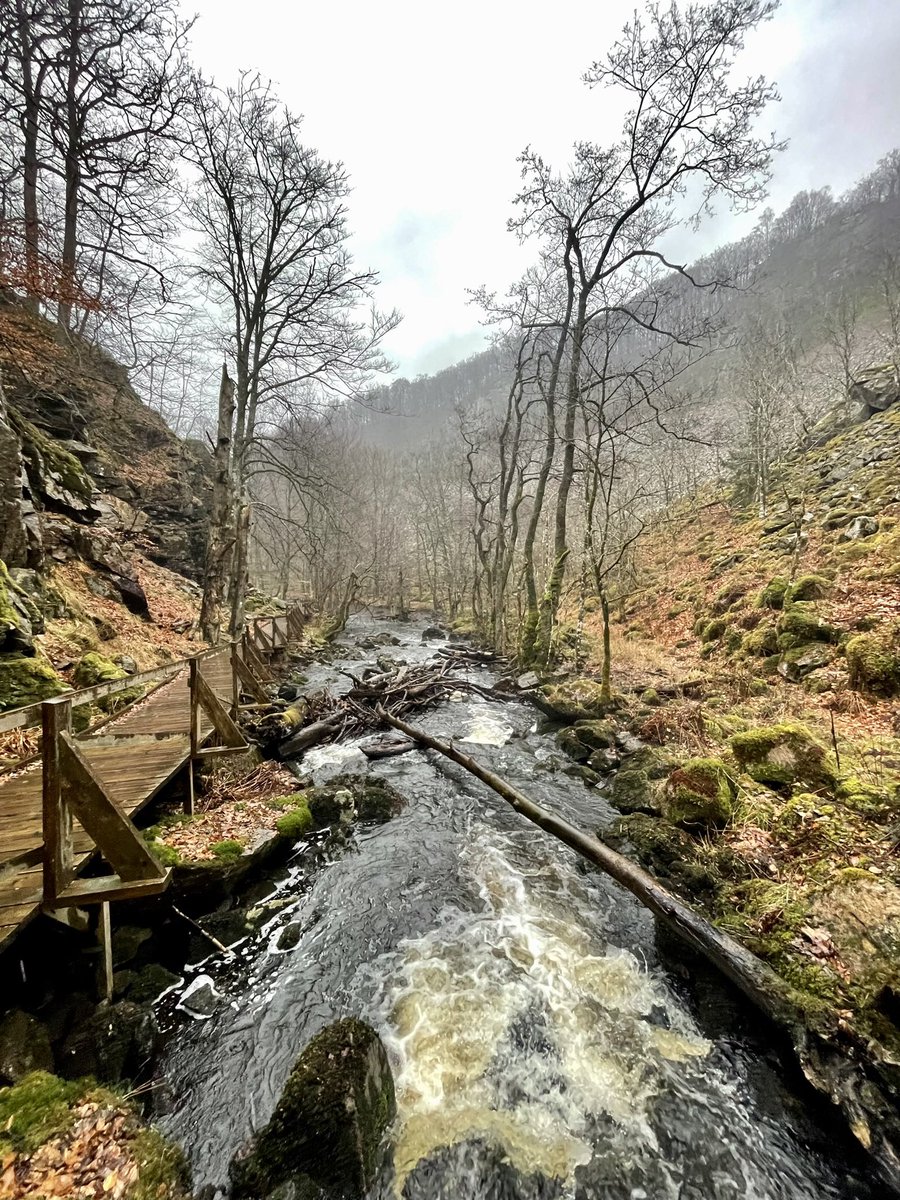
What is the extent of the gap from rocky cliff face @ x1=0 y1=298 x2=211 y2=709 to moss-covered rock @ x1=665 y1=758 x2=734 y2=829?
7.79m

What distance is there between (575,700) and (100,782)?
9.40 metres

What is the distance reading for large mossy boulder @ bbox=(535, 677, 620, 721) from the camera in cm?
988

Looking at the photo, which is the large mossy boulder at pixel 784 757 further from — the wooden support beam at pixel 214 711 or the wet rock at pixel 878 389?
the wet rock at pixel 878 389

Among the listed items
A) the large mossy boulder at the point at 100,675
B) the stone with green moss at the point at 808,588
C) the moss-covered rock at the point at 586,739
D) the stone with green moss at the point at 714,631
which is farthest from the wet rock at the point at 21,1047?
the stone with green moss at the point at 714,631

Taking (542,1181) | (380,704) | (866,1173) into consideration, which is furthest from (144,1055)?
(380,704)

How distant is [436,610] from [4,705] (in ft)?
104

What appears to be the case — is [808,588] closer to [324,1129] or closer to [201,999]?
[324,1129]

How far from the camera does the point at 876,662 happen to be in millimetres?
6676

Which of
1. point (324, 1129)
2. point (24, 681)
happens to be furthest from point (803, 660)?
point (24, 681)

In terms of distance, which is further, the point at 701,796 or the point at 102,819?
the point at 701,796

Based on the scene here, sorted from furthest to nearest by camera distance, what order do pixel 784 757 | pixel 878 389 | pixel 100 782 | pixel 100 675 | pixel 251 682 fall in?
pixel 878 389
pixel 251 682
pixel 100 675
pixel 784 757
pixel 100 782

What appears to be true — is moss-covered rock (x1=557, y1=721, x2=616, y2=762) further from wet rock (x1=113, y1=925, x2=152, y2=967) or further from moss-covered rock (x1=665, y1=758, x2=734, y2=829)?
wet rock (x1=113, y1=925, x2=152, y2=967)

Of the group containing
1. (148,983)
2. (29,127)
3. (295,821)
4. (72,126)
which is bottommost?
(148,983)

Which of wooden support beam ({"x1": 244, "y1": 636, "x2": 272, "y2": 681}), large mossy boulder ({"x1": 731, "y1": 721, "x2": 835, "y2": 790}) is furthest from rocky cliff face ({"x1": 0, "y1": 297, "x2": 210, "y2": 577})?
large mossy boulder ({"x1": 731, "y1": 721, "x2": 835, "y2": 790})
